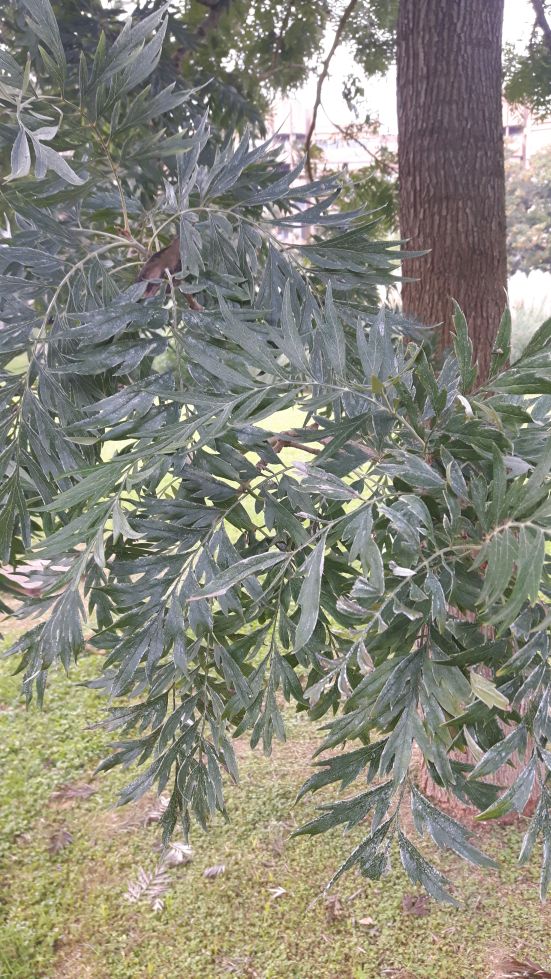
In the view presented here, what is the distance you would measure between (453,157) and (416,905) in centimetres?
152

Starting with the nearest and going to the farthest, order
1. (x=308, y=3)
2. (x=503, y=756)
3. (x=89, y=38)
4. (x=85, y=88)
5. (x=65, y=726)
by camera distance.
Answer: (x=503, y=756) < (x=85, y=88) < (x=89, y=38) < (x=308, y=3) < (x=65, y=726)

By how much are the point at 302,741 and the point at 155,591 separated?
5.42ft

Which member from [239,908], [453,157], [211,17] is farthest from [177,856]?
[211,17]

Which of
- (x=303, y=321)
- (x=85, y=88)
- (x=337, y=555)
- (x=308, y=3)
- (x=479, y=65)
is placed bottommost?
(x=337, y=555)

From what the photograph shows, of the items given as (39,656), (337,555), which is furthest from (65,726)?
(337,555)

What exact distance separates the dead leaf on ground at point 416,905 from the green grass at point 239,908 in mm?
12

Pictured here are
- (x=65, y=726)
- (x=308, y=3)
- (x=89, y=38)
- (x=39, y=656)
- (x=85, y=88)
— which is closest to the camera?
(x=85, y=88)

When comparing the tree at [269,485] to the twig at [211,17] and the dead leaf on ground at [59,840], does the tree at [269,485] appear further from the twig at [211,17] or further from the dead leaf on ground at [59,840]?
the twig at [211,17]

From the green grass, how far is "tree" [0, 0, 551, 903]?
0.90 m

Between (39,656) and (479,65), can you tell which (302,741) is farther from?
(479,65)

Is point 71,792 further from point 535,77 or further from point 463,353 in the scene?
point 535,77

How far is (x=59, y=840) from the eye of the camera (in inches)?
71.6

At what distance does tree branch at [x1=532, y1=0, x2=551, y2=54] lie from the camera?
1785 millimetres

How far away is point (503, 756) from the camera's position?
454 millimetres
